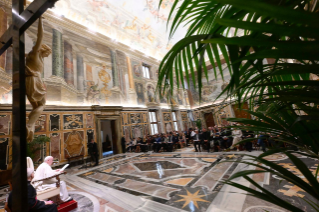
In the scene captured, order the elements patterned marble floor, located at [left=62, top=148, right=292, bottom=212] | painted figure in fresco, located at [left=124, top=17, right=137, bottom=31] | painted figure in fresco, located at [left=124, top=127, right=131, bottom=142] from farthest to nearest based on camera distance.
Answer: painted figure in fresco, located at [left=124, top=17, right=137, bottom=31]
painted figure in fresco, located at [left=124, top=127, right=131, bottom=142]
patterned marble floor, located at [left=62, top=148, right=292, bottom=212]

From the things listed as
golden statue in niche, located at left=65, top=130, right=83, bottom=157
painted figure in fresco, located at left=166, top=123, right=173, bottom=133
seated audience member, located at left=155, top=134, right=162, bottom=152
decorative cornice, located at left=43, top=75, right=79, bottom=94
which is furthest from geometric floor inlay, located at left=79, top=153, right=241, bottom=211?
painted figure in fresco, located at left=166, top=123, right=173, bottom=133

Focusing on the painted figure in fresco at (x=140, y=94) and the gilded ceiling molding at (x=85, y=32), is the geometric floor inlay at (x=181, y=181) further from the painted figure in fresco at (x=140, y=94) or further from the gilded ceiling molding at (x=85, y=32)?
the gilded ceiling molding at (x=85, y=32)

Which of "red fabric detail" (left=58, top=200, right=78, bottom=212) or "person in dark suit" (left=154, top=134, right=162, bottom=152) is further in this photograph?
"person in dark suit" (left=154, top=134, right=162, bottom=152)

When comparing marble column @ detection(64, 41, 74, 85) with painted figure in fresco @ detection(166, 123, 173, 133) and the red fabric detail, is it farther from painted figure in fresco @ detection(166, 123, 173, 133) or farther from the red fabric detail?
painted figure in fresco @ detection(166, 123, 173, 133)

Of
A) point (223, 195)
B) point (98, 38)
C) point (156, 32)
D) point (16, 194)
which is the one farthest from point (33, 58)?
point (156, 32)

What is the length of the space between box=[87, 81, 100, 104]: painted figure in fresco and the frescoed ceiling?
14.6 feet

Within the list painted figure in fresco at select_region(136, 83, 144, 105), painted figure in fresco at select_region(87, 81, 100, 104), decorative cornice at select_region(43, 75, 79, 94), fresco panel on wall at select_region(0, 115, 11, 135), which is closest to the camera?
fresco panel on wall at select_region(0, 115, 11, 135)

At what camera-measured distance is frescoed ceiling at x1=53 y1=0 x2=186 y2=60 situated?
9664 mm

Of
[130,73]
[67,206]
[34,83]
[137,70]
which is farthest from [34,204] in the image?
[137,70]

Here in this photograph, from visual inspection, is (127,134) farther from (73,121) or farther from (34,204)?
(34,204)

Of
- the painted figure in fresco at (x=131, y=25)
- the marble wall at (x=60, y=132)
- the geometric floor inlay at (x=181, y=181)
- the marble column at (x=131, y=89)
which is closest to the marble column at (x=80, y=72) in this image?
the marble wall at (x=60, y=132)

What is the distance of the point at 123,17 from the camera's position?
1150 cm

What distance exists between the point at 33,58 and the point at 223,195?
4.15 m

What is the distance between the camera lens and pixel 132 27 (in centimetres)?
1231
